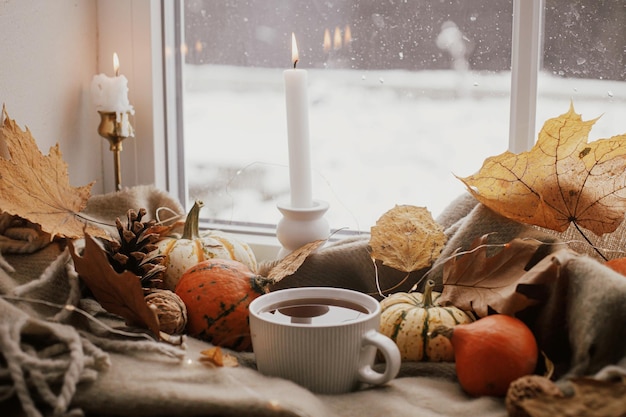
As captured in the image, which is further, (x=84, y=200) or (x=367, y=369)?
(x=84, y=200)

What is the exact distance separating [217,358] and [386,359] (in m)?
0.18

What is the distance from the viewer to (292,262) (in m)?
0.99

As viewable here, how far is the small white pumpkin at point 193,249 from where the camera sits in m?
1.01

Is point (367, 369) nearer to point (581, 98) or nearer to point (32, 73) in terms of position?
point (581, 98)

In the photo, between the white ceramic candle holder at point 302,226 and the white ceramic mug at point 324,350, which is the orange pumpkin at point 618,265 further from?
the white ceramic candle holder at point 302,226

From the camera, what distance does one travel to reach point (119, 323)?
0.88 m

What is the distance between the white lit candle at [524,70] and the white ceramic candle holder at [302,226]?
31 centimetres

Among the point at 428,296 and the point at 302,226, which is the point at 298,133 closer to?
the point at 302,226

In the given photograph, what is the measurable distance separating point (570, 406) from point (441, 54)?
0.65 meters

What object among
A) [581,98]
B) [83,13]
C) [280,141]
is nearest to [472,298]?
[581,98]

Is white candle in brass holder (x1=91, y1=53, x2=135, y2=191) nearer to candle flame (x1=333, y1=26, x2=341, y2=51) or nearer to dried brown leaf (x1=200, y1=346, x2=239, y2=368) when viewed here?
candle flame (x1=333, y1=26, x2=341, y2=51)

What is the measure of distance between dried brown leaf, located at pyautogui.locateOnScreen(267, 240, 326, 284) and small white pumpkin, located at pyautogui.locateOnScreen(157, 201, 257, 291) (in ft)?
0.26

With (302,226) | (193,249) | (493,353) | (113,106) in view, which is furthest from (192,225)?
(493,353)

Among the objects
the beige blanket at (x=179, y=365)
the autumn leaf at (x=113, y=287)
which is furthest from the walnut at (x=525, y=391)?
the autumn leaf at (x=113, y=287)
